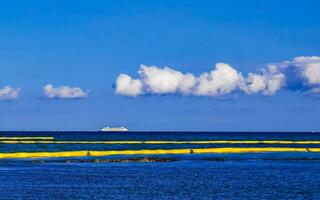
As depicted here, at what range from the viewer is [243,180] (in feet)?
149

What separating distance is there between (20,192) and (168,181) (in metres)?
10.00

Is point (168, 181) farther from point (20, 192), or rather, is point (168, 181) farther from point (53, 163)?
point (53, 163)

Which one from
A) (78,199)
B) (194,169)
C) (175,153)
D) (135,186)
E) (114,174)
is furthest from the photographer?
(175,153)

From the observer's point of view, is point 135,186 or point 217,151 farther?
point 217,151

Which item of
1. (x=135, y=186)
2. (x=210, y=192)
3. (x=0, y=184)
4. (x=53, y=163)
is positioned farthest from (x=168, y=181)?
(x=53, y=163)

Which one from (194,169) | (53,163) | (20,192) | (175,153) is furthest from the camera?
(175,153)

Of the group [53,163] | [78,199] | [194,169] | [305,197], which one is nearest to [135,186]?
[78,199]

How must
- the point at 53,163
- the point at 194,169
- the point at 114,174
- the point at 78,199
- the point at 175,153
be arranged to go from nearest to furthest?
the point at 78,199 → the point at 114,174 → the point at 194,169 → the point at 53,163 → the point at 175,153

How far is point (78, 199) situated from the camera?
3550 cm

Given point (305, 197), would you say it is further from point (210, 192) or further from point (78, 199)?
point (78, 199)

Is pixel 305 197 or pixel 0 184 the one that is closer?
pixel 305 197

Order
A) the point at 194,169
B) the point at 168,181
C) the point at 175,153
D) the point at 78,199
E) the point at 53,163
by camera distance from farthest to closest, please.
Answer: the point at 175,153
the point at 53,163
the point at 194,169
the point at 168,181
the point at 78,199

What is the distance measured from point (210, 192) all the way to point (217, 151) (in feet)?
152

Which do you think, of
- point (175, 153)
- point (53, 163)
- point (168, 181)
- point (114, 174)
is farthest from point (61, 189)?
point (175, 153)
